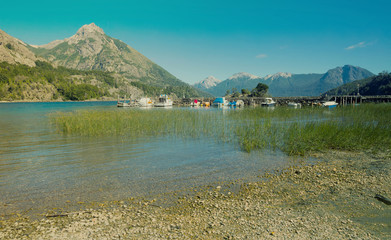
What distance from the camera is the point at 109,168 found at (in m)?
12.4

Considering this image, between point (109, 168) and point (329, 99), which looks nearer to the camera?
point (109, 168)

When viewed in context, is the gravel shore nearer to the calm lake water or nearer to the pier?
the calm lake water

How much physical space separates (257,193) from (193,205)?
8.56 feet

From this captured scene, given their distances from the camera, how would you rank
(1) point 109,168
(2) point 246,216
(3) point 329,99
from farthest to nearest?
(3) point 329,99, (1) point 109,168, (2) point 246,216

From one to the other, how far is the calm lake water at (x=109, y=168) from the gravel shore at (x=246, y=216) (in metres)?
1.32

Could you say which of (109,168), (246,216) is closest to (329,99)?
(109,168)

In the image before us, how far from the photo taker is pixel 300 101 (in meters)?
117

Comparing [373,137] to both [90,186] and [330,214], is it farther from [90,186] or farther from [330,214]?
[90,186]

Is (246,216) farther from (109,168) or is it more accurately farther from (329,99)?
(329,99)

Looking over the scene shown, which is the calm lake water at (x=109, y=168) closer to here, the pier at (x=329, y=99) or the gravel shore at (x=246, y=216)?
the gravel shore at (x=246, y=216)

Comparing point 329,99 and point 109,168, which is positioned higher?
point 329,99

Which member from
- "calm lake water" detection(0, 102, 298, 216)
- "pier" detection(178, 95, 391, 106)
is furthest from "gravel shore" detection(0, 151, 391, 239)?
"pier" detection(178, 95, 391, 106)

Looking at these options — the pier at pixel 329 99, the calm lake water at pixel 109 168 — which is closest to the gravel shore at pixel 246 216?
the calm lake water at pixel 109 168

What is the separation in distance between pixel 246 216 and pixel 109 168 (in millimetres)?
8239
